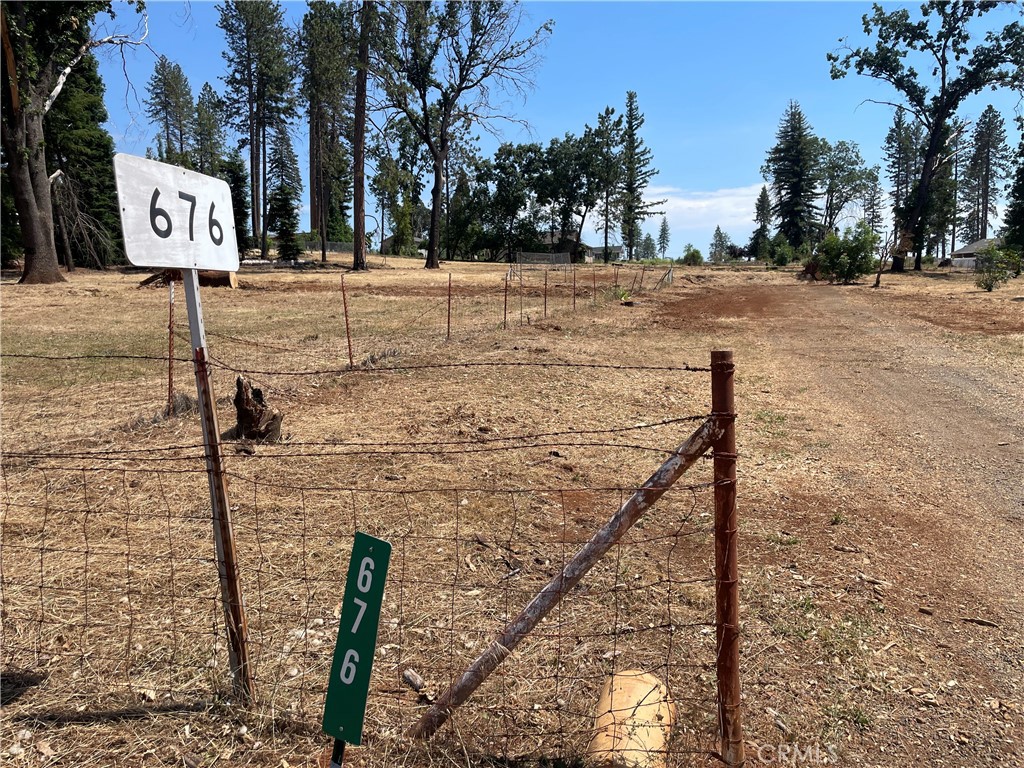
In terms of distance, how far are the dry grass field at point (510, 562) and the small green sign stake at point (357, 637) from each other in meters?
0.58

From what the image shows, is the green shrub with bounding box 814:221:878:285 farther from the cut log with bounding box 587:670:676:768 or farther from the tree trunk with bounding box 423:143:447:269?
the cut log with bounding box 587:670:676:768

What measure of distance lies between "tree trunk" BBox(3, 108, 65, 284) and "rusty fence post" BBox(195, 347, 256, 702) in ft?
85.1

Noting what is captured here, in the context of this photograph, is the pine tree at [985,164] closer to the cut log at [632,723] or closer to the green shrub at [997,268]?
the green shrub at [997,268]

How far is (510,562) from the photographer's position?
4156mm

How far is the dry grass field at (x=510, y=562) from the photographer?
2775 millimetres

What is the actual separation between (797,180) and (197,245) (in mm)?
72620

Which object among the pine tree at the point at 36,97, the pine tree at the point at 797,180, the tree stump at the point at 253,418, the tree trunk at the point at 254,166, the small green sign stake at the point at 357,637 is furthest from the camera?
the pine tree at the point at 797,180

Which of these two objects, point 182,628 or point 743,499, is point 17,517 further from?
point 743,499

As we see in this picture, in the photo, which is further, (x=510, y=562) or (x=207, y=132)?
(x=207, y=132)

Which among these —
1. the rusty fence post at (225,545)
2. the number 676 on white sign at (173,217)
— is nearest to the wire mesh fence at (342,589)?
the rusty fence post at (225,545)

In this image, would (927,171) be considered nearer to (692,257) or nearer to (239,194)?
(692,257)

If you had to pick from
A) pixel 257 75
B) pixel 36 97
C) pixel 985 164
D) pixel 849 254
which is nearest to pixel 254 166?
pixel 257 75

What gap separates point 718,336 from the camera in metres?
14.9

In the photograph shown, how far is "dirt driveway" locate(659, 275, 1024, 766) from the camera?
9.36ft
